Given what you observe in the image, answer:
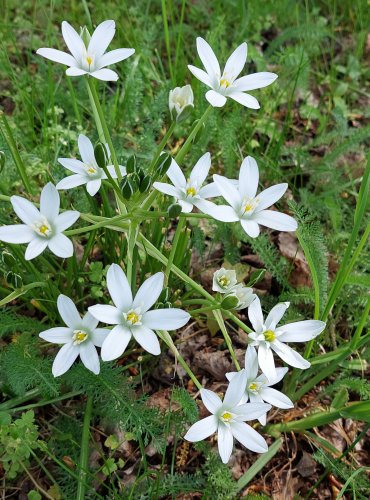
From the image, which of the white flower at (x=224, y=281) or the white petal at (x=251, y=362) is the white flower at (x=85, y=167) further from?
the white petal at (x=251, y=362)

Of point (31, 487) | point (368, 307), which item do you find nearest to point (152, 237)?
point (368, 307)

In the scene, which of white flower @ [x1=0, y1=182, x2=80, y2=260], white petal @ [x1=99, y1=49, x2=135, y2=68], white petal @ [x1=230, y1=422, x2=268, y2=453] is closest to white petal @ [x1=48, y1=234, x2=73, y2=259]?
white flower @ [x1=0, y1=182, x2=80, y2=260]

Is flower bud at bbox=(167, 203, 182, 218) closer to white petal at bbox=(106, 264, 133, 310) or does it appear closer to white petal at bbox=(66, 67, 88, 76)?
white petal at bbox=(106, 264, 133, 310)

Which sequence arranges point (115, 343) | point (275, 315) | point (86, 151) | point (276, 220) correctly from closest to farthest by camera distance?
A: point (115, 343) → point (276, 220) → point (275, 315) → point (86, 151)

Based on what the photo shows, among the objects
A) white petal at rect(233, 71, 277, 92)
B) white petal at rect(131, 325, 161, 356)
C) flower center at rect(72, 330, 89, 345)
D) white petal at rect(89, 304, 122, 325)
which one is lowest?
flower center at rect(72, 330, 89, 345)

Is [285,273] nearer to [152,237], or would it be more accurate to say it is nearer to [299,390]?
[299,390]

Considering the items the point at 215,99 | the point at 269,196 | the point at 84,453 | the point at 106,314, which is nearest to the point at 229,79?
the point at 215,99

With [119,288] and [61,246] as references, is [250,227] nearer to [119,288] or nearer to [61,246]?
[119,288]
